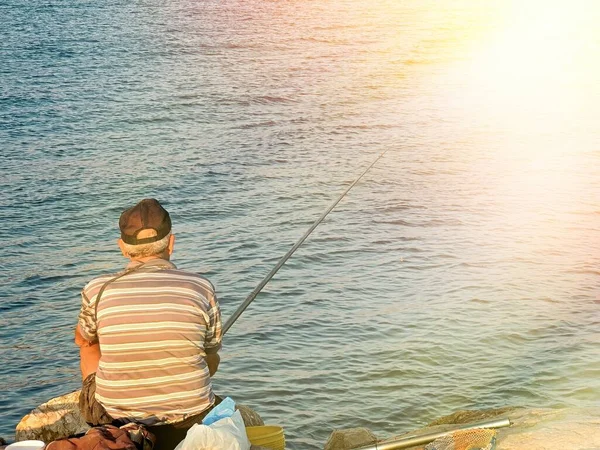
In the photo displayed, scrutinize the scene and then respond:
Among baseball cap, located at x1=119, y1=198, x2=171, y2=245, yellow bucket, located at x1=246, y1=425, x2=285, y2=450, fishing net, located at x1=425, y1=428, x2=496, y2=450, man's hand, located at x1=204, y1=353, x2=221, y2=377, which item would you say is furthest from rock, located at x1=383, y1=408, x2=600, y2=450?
baseball cap, located at x1=119, y1=198, x2=171, y2=245

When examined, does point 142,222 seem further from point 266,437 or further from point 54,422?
point 54,422

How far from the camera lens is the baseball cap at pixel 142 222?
4.25 m

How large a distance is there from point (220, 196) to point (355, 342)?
6.57 metres

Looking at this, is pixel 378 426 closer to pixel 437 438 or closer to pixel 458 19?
pixel 437 438

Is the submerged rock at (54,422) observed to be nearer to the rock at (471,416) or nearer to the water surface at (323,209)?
the water surface at (323,209)

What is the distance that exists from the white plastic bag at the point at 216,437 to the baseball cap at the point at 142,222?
0.88 metres

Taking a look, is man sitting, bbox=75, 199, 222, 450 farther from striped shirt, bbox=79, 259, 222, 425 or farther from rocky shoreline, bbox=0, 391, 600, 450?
rocky shoreline, bbox=0, 391, 600, 450

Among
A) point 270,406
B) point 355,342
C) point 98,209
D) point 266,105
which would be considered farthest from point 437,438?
point 266,105

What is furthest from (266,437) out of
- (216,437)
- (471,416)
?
(471,416)

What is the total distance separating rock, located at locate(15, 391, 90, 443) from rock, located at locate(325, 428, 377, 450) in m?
1.85

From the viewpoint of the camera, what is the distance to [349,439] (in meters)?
6.46

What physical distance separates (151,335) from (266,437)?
3.19ft

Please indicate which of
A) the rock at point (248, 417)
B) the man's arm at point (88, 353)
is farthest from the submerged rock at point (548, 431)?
the man's arm at point (88, 353)

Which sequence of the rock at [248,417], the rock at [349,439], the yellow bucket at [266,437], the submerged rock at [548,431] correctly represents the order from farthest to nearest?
the rock at [349,439] → the rock at [248,417] → the submerged rock at [548,431] → the yellow bucket at [266,437]
